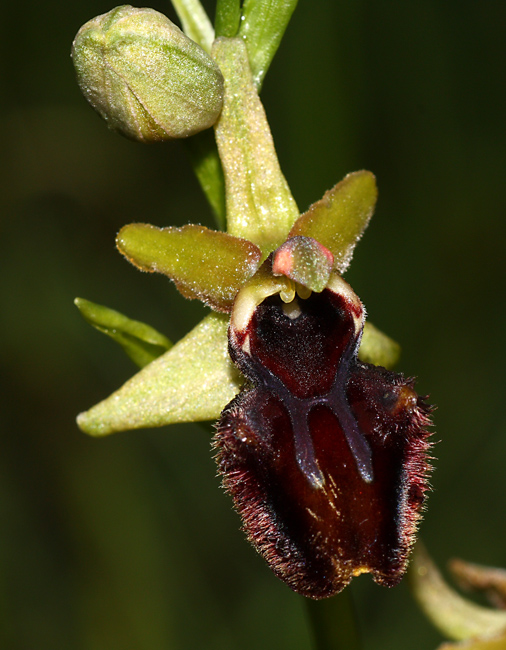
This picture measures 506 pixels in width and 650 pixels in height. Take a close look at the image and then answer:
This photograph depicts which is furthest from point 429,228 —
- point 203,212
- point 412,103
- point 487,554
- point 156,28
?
point 156,28

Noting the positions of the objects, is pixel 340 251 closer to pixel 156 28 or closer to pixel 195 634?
pixel 156 28

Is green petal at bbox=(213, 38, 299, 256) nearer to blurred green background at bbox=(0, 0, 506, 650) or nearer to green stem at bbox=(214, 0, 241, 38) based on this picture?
green stem at bbox=(214, 0, 241, 38)

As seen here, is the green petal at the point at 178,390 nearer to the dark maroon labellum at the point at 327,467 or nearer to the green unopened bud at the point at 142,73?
the dark maroon labellum at the point at 327,467

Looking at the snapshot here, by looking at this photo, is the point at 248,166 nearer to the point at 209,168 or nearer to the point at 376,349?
the point at 209,168

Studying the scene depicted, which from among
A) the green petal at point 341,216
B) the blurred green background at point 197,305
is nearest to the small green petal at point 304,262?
the green petal at point 341,216

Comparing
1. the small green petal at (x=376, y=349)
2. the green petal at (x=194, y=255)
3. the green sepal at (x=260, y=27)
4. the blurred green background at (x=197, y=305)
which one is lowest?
the blurred green background at (x=197, y=305)
